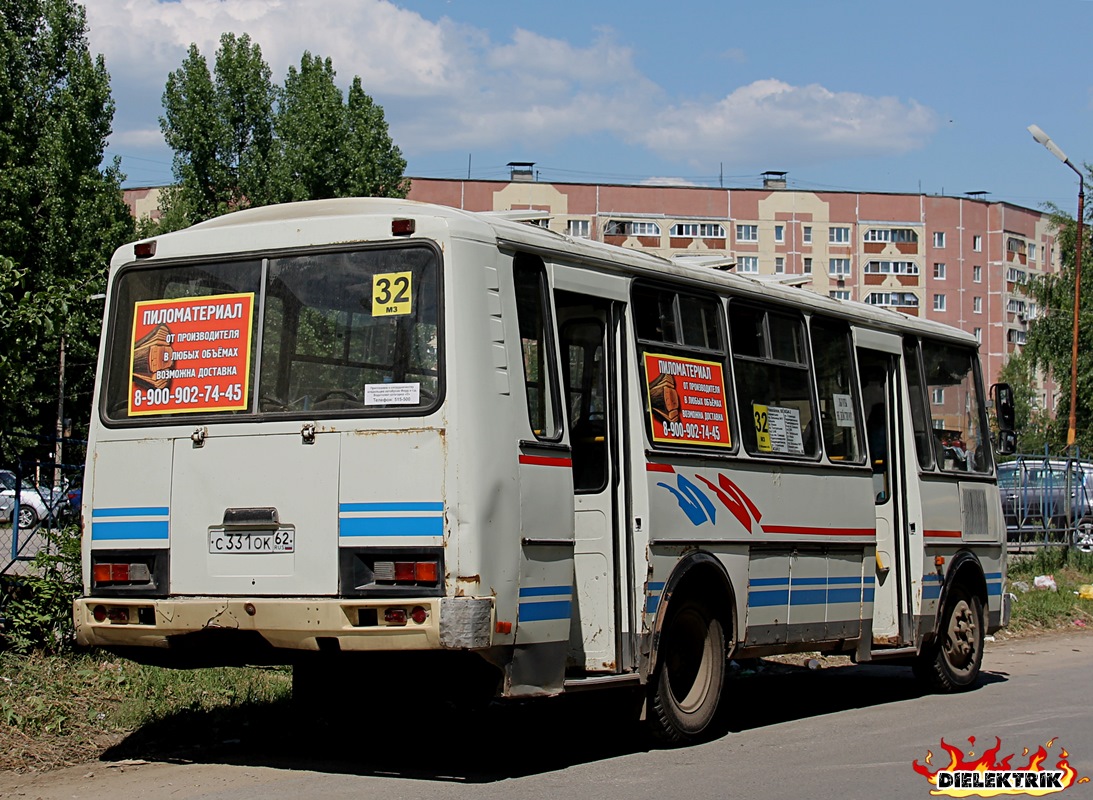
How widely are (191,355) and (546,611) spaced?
2.52 meters

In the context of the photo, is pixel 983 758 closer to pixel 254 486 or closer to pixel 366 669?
pixel 366 669

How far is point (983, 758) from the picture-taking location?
8.61m

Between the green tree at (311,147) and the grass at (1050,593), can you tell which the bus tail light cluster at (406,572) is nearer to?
the grass at (1050,593)

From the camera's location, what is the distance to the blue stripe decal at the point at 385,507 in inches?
286

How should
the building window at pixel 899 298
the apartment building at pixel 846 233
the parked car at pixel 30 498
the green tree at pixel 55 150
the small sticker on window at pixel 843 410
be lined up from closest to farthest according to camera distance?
the parked car at pixel 30 498 < the small sticker on window at pixel 843 410 < the green tree at pixel 55 150 < the apartment building at pixel 846 233 < the building window at pixel 899 298

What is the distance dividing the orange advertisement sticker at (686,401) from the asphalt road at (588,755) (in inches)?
77.2

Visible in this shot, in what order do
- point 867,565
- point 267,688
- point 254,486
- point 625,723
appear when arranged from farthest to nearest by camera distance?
point 867,565, point 267,688, point 625,723, point 254,486

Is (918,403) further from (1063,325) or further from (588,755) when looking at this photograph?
(1063,325)

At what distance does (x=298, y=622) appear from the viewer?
745cm

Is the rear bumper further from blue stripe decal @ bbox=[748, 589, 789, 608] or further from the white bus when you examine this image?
blue stripe decal @ bbox=[748, 589, 789, 608]

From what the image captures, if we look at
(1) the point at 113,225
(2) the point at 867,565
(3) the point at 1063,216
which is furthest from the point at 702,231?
(2) the point at 867,565

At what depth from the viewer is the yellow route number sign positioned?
7656mm

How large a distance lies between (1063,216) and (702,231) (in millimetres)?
31011

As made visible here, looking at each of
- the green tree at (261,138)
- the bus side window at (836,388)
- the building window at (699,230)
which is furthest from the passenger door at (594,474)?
the building window at (699,230)
